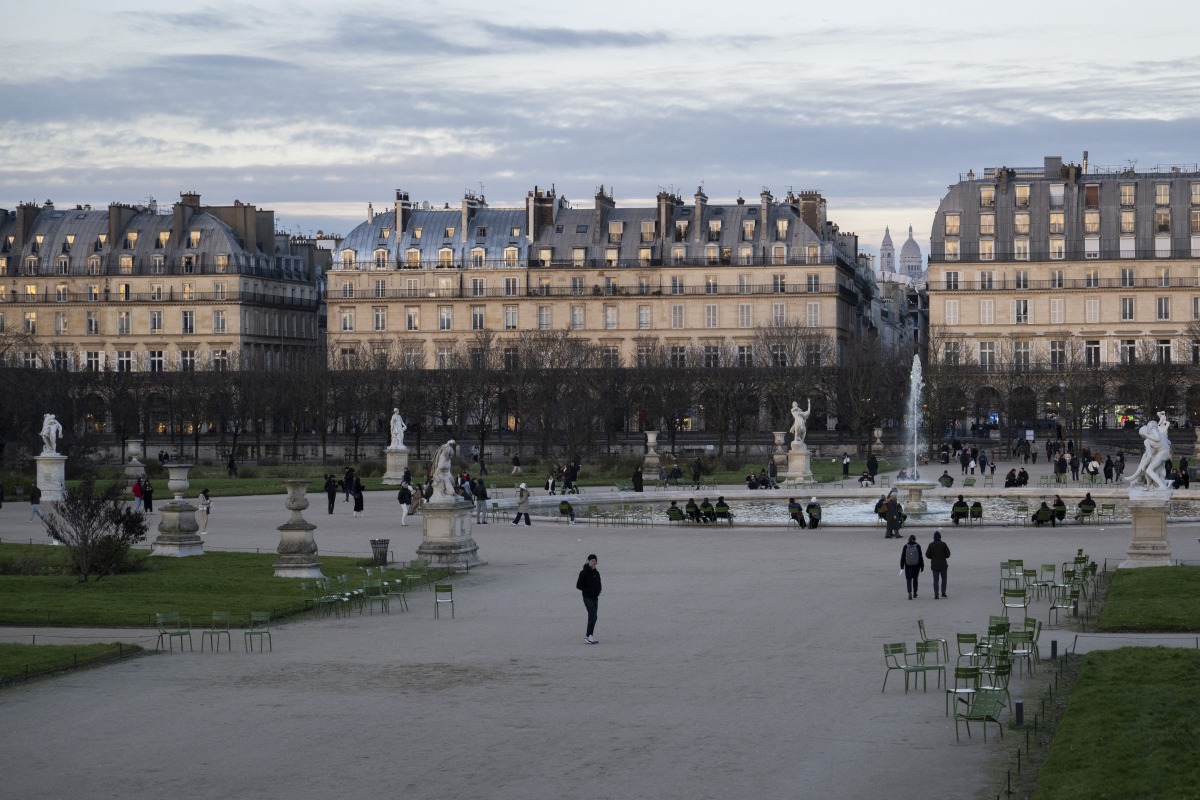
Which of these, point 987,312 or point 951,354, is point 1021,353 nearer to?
point 987,312

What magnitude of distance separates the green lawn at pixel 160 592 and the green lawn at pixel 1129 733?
11148 millimetres

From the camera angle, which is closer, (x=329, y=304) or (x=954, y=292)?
(x=954, y=292)

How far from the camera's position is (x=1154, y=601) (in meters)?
23.4

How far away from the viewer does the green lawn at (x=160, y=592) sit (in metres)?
23.5

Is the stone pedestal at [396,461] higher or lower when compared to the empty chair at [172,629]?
higher

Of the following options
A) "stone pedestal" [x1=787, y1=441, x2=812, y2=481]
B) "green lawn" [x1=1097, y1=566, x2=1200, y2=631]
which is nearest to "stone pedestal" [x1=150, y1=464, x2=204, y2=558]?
"green lawn" [x1=1097, y1=566, x2=1200, y2=631]

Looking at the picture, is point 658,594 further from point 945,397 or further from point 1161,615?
point 945,397

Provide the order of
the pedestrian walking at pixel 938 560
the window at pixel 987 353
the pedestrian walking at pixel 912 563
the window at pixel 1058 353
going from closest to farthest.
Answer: the pedestrian walking at pixel 912 563, the pedestrian walking at pixel 938 560, the window at pixel 1058 353, the window at pixel 987 353

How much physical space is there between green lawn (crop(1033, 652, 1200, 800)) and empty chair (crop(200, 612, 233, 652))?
32.4 feet

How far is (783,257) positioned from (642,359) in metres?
10.1

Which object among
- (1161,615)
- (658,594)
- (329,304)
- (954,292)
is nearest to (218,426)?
(329,304)

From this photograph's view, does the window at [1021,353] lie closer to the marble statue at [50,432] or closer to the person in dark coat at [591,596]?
the marble statue at [50,432]

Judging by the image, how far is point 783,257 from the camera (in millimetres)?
93188

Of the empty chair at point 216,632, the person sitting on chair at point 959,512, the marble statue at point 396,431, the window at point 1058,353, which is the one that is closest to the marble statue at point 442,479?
the empty chair at point 216,632
